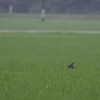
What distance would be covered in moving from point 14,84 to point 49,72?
1.44 metres

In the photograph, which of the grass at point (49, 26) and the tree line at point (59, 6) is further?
the tree line at point (59, 6)

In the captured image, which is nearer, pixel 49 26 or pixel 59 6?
pixel 49 26

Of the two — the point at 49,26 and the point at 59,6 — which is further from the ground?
the point at 59,6

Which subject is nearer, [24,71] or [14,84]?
[14,84]

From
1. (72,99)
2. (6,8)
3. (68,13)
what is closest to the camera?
(72,99)

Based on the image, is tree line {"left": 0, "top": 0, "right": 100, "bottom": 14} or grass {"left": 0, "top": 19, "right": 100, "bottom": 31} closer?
grass {"left": 0, "top": 19, "right": 100, "bottom": 31}

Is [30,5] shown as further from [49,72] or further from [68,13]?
[49,72]

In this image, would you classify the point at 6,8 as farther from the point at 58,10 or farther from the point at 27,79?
the point at 27,79

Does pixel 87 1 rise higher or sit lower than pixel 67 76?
higher

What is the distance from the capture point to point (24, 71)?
6.68 meters

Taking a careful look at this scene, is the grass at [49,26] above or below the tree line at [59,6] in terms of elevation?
below

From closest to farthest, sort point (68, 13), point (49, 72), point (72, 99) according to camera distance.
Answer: point (72, 99) < point (49, 72) < point (68, 13)

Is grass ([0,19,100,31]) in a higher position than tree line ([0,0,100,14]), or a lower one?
lower

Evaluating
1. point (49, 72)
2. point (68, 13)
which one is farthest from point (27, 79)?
point (68, 13)
